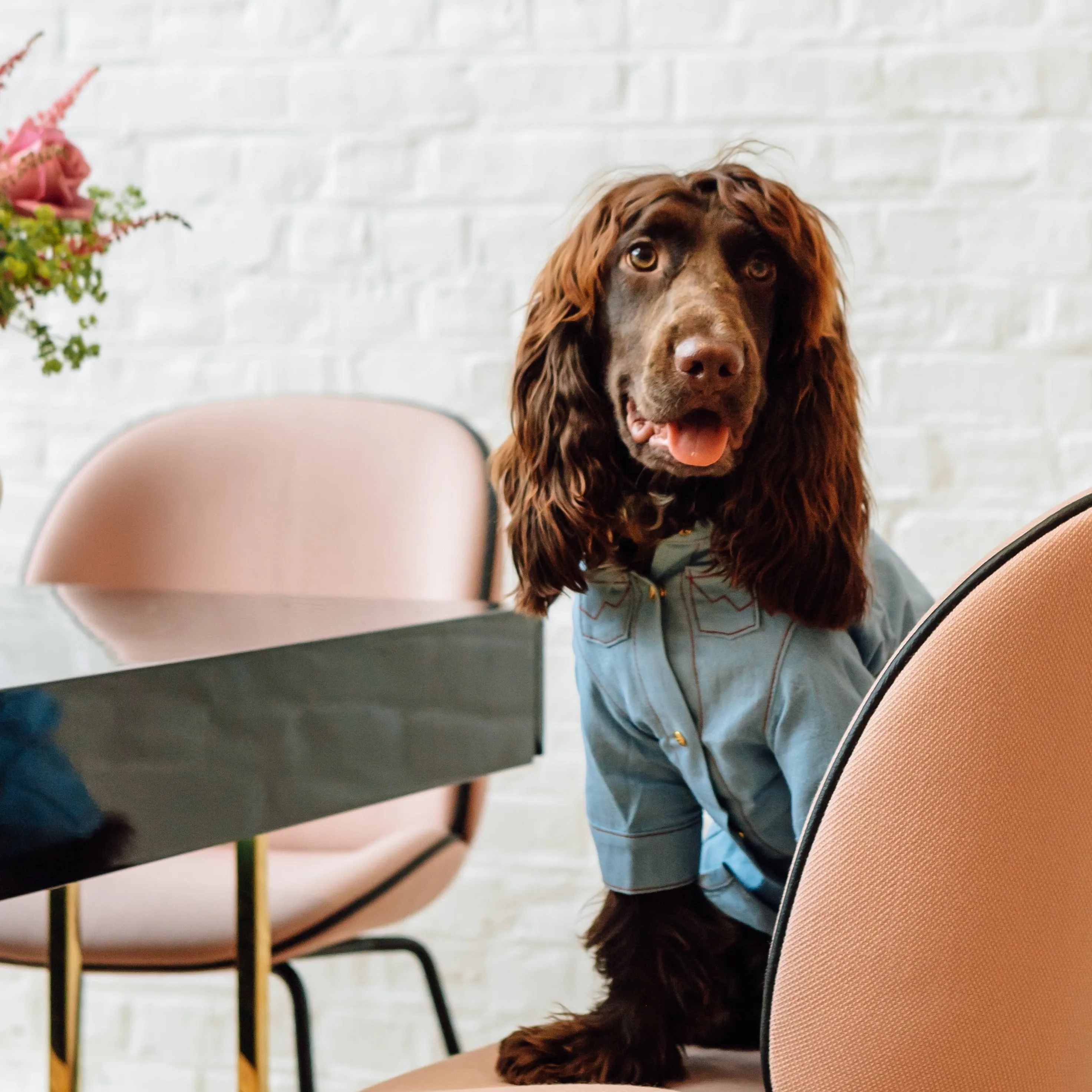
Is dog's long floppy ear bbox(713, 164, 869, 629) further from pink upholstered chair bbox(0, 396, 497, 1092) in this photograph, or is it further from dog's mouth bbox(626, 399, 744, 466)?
pink upholstered chair bbox(0, 396, 497, 1092)

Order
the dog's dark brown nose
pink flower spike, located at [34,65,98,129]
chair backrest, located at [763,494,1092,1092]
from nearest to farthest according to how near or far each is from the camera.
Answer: chair backrest, located at [763,494,1092,1092] < the dog's dark brown nose < pink flower spike, located at [34,65,98,129]

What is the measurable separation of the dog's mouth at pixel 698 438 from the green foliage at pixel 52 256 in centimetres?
49

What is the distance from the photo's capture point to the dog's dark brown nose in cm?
81

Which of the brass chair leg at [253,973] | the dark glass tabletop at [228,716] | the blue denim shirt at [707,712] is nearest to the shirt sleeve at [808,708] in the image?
the blue denim shirt at [707,712]

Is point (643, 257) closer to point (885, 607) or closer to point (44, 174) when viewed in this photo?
point (885, 607)

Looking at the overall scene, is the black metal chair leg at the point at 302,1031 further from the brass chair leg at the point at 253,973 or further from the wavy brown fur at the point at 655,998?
the wavy brown fur at the point at 655,998

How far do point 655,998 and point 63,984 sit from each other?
49 cm

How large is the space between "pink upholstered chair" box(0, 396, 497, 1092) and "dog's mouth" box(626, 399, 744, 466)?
1.91ft

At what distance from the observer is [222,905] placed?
4.22 ft

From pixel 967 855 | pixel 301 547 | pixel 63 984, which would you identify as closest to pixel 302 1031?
pixel 63 984

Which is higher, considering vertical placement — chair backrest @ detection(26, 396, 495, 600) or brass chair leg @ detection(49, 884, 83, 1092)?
chair backrest @ detection(26, 396, 495, 600)

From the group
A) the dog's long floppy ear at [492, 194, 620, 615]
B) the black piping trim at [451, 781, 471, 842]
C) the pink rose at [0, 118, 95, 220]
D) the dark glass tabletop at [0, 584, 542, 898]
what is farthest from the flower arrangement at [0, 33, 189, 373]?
the black piping trim at [451, 781, 471, 842]

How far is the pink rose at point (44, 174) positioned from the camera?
1.00 meters

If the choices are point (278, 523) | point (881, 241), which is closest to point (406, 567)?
point (278, 523)
